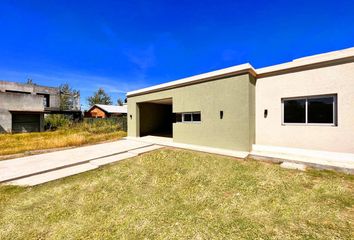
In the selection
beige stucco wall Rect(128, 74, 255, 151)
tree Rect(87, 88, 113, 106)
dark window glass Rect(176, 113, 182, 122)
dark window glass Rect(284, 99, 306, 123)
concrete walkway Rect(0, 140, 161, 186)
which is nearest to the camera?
concrete walkway Rect(0, 140, 161, 186)

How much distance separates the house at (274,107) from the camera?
5.86 meters

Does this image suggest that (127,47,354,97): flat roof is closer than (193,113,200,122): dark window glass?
Yes

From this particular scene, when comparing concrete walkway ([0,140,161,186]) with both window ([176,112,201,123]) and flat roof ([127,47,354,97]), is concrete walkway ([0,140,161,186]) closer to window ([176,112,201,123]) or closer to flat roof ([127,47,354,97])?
window ([176,112,201,123])

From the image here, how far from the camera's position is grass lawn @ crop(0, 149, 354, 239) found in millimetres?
2676

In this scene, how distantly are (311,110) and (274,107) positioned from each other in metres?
1.34

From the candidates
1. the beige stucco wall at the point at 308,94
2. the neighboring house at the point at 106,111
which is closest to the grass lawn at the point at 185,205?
the beige stucco wall at the point at 308,94

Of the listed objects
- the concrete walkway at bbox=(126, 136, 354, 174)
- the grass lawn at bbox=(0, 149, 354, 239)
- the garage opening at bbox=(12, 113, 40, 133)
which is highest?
the garage opening at bbox=(12, 113, 40, 133)

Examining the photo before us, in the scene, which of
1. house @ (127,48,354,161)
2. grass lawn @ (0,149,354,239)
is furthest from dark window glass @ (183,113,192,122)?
grass lawn @ (0,149,354,239)

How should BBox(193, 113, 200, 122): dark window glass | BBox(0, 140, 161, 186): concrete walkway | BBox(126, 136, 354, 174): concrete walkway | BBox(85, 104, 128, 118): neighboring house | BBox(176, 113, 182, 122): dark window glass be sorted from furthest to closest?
1. BBox(85, 104, 128, 118): neighboring house
2. BBox(176, 113, 182, 122): dark window glass
3. BBox(193, 113, 200, 122): dark window glass
4. BBox(126, 136, 354, 174): concrete walkway
5. BBox(0, 140, 161, 186): concrete walkway

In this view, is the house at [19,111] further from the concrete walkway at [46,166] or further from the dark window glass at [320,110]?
the dark window glass at [320,110]

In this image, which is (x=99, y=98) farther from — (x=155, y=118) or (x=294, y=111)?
(x=294, y=111)

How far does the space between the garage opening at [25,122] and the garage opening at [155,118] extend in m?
16.8

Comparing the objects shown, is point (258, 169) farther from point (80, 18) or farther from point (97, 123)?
point (97, 123)

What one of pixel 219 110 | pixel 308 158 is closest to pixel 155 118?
pixel 219 110
